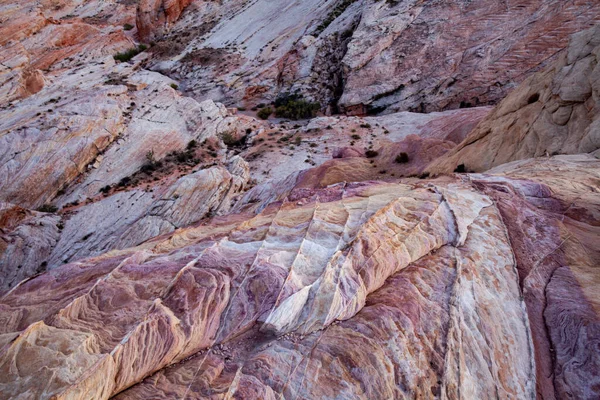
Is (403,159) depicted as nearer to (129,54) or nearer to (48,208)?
(48,208)

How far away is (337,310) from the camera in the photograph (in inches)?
246

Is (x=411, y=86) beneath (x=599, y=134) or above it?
beneath

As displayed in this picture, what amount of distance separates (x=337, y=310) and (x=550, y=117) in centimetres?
1385

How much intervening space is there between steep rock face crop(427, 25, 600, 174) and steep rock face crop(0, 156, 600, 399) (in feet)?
18.2

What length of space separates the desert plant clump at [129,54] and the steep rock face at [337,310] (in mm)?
45663

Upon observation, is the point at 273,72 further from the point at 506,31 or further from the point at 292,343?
the point at 292,343

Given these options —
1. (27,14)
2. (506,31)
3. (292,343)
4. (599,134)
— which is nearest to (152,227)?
(292,343)

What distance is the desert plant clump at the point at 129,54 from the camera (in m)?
44.7

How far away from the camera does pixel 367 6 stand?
3919 centimetres

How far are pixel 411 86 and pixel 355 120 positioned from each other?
7409 mm

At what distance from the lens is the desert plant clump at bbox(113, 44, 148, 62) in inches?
1758

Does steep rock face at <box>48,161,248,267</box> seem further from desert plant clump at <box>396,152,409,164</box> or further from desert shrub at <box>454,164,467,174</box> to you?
desert shrub at <box>454,164,467,174</box>

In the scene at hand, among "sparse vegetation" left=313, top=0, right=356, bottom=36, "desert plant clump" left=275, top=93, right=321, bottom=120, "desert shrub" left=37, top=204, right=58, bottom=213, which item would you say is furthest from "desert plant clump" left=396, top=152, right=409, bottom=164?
"sparse vegetation" left=313, top=0, right=356, bottom=36

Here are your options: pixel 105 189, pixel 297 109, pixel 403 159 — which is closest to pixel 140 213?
pixel 105 189
